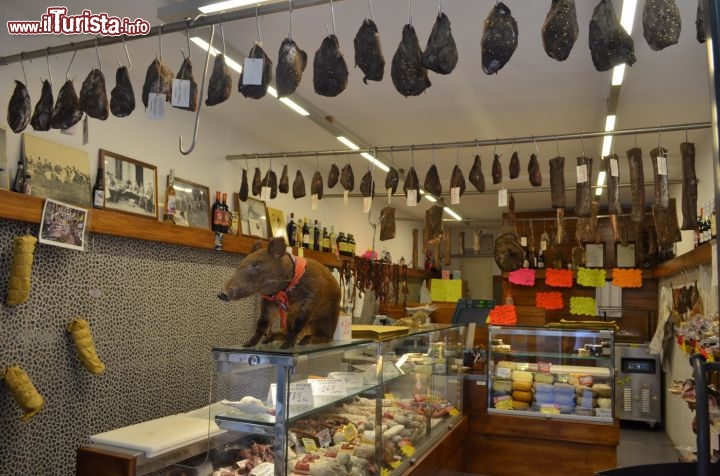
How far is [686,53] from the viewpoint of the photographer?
3916mm

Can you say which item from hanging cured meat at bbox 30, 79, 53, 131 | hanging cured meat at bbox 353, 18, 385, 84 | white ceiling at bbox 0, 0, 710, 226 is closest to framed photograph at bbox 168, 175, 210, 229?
white ceiling at bbox 0, 0, 710, 226

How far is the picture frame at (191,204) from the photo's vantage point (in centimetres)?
502

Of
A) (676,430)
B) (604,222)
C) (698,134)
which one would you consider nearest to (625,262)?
(604,222)

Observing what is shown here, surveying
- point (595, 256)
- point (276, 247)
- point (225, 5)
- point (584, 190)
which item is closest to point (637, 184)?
point (584, 190)

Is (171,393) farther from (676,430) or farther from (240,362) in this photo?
(676,430)

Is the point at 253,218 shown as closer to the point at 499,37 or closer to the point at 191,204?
the point at 191,204

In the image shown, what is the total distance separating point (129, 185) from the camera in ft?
14.7

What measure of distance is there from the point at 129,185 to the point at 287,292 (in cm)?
240

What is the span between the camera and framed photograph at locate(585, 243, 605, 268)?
10031mm

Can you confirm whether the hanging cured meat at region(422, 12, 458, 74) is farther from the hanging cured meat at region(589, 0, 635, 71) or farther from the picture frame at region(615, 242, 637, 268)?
the picture frame at region(615, 242, 637, 268)

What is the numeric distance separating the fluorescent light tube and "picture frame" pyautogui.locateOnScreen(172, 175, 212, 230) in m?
2.18

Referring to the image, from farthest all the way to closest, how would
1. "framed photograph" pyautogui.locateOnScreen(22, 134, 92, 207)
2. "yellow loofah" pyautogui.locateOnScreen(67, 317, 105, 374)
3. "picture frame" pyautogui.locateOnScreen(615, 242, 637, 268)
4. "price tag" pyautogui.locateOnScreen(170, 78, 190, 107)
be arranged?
"picture frame" pyautogui.locateOnScreen(615, 242, 637, 268) → "yellow loofah" pyautogui.locateOnScreen(67, 317, 105, 374) → "framed photograph" pyautogui.locateOnScreen(22, 134, 92, 207) → "price tag" pyautogui.locateOnScreen(170, 78, 190, 107)

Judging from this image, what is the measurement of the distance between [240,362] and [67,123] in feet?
6.09

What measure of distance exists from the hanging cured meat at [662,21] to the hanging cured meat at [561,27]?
28 cm
